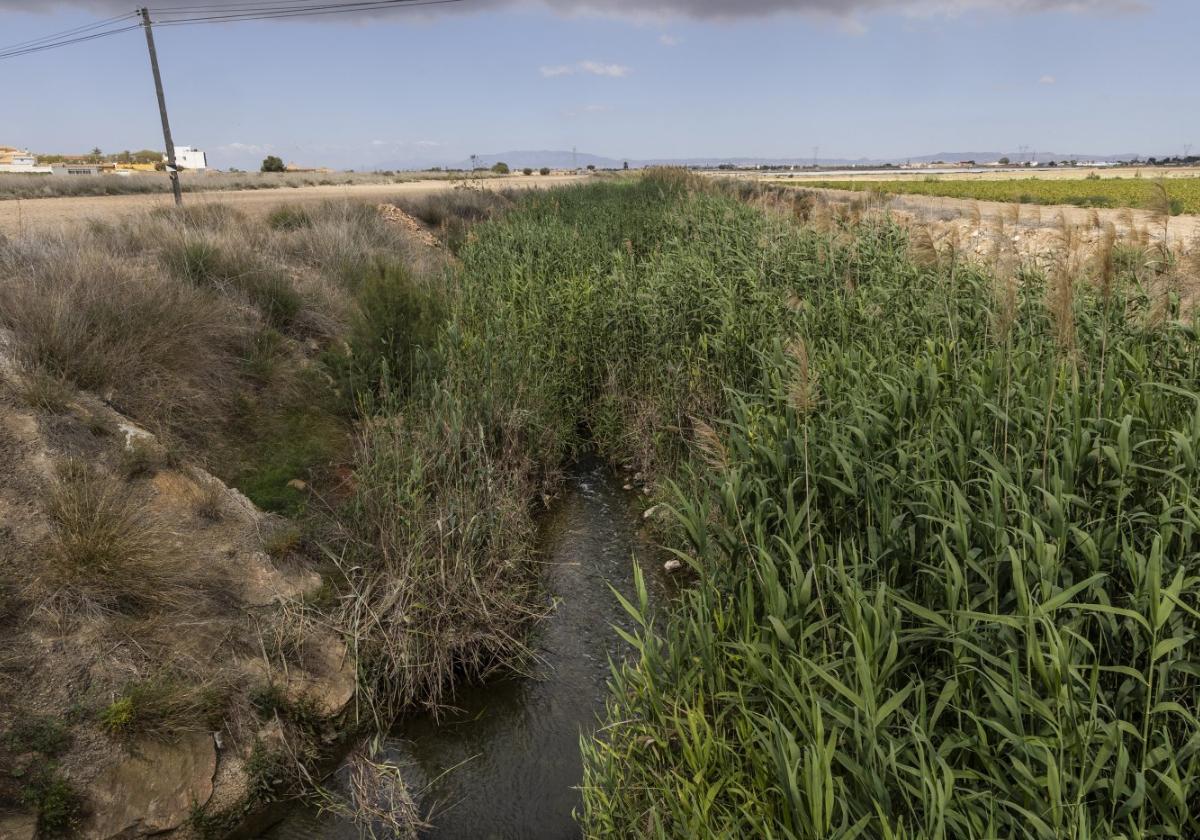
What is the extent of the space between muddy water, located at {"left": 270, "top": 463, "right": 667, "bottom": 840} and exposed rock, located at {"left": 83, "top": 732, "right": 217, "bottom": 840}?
50cm

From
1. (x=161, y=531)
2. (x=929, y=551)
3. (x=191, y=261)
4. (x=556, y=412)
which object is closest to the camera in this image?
(x=929, y=551)

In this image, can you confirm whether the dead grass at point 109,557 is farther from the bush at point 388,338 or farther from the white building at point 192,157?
the white building at point 192,157

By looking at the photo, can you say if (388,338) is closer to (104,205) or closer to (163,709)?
(163,709)

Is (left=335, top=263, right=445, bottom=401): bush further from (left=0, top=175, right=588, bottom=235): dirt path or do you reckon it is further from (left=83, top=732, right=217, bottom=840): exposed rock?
(left=0, top=175, right=588, bottom=235): dirt path

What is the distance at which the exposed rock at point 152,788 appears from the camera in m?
3.69

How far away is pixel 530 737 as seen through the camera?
473 cm

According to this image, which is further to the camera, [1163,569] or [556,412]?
[556,412]

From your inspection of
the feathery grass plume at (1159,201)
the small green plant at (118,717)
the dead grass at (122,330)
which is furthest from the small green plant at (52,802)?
the feathery grass plume at (1159,201)

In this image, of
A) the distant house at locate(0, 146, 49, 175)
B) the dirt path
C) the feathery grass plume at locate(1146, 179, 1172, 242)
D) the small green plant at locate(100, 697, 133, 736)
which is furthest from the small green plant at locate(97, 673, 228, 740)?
the distant house at locate(0, 146, 49, 175)

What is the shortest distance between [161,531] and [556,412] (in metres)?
4.16

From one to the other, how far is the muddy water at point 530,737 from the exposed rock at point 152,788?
19.6 inches

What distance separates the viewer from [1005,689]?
→ 8.46 feet

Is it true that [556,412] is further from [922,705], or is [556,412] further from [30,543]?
[922,705]

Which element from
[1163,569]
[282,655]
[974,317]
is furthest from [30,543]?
[974,317]
